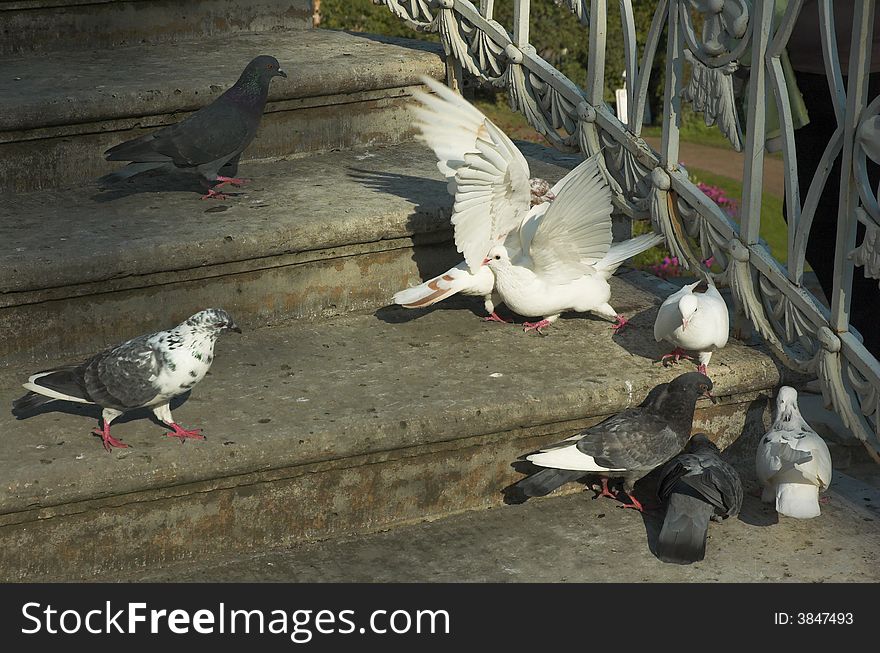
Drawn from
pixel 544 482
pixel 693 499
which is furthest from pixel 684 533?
pixel 544 482

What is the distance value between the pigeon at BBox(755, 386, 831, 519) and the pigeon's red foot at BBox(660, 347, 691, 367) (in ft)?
1.21

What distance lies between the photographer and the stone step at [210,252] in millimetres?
3475

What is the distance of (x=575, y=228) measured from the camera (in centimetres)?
361

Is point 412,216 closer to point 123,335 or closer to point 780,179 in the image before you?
point 123,335

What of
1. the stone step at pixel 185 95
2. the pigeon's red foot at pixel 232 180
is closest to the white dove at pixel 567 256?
the stone step at pixel 185 95

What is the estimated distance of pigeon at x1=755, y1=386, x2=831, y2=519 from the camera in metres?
3.21

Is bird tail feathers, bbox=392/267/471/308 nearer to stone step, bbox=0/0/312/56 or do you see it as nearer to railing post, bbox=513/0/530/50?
railing post, bbox=513/0/530/50

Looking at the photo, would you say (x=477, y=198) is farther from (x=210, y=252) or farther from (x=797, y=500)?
(x=797, y=500)

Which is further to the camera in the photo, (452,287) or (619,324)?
(619,324)

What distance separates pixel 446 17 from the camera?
15.5 ft

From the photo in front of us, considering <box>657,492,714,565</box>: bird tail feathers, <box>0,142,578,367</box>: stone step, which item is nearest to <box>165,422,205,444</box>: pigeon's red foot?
<box>0,142,578,367</box>: stone step

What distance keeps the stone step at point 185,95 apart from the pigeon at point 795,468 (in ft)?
5.95

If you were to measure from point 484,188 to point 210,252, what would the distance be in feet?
2.79

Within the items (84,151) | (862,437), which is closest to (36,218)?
(84,151)
